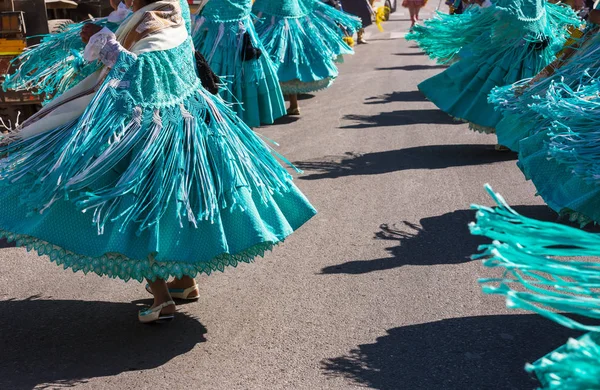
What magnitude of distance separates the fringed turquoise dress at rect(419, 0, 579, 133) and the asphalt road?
3.95 feet

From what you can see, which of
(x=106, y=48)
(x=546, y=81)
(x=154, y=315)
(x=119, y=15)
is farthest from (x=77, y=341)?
(x=546, y=81)

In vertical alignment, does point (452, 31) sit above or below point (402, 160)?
above

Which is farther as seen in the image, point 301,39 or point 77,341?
point 301,39

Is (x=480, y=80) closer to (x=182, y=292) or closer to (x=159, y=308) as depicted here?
(x=182, y=292)

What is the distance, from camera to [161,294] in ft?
14.2

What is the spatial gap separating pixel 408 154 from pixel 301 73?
2.02 m

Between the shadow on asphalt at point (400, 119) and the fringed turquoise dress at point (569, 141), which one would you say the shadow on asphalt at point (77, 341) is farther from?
the shadow on asphalt at point (400, 119)

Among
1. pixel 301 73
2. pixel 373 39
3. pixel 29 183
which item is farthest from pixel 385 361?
pixel 373 39

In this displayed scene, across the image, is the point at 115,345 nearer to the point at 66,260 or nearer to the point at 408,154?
the point at 66,260

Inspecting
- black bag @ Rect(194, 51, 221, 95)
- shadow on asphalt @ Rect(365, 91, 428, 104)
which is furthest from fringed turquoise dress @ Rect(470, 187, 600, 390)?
shadow on asphalt @ Rect(365, 91, 428, 104)

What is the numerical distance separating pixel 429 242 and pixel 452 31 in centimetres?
318

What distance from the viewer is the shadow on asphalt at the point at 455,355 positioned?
3.72 metres

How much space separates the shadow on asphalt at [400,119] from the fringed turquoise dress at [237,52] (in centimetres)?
161

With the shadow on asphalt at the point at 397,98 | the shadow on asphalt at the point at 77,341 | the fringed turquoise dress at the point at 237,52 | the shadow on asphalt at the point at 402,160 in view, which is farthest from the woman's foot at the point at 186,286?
the shadow on asphalt at the point at 397,98
